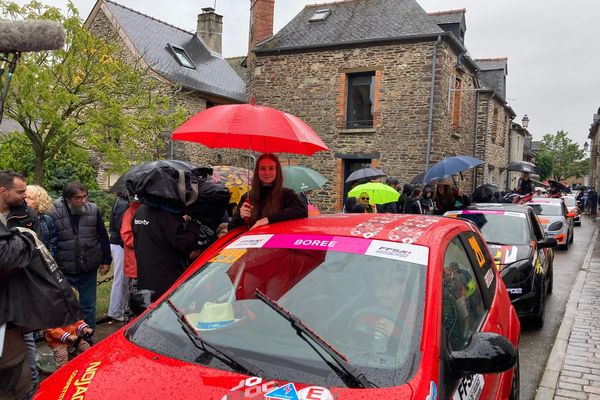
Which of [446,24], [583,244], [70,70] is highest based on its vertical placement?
[446,24]

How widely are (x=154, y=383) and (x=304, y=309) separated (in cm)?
75

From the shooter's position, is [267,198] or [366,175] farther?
[366,175]

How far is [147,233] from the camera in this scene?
3896 millimetres

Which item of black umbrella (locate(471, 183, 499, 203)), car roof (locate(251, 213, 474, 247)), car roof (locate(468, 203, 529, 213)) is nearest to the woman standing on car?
car roof (locate(251, 213, 474, 247))

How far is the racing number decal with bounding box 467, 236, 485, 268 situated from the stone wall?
13.5 metres

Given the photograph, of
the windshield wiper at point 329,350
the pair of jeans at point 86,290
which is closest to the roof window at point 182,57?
the pair of jeans at point 86,290

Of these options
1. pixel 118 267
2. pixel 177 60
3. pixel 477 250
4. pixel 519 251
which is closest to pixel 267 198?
pixel 477 250

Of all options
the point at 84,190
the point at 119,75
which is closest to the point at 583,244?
the point at 119,75

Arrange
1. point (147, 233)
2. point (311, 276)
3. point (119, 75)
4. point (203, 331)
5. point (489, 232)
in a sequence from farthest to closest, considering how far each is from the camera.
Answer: point (119, 75)
point (489, 232)
point (147, 233)
point (311, 276)
point (203, 331)

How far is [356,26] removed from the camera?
18109 mm

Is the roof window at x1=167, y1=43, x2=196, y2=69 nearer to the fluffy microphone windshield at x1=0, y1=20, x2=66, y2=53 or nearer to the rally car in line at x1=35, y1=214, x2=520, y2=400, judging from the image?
the fluffy microphone windshield at x1=0, y1=20, x2=66, y2=53

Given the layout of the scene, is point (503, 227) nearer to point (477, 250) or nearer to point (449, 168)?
point (449, 168)

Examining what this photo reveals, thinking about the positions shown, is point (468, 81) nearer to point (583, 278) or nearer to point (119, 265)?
point (583, 278)

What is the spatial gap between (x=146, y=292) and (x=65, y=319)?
0.48m
